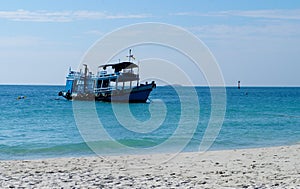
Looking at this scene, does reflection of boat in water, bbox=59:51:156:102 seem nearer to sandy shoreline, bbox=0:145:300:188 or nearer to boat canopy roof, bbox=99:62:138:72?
boat canopy roof, bbox=99:62:138:72

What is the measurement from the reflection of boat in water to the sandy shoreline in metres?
34.4

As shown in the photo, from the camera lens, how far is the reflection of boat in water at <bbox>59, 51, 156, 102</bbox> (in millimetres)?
51550

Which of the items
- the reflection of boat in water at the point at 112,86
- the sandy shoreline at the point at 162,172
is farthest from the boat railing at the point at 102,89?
the sandy shoreline at the point at 162,172

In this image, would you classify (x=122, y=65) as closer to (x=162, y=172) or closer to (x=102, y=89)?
(x=102, y=89)

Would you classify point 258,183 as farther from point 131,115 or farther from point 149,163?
point 131,115

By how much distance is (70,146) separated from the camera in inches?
818

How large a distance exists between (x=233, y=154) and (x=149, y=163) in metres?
3.57

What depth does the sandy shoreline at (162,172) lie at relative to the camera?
33.7ft

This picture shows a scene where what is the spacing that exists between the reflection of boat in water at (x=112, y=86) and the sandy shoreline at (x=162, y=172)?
34.4 meters

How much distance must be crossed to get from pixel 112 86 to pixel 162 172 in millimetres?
43362

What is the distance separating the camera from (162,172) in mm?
12227

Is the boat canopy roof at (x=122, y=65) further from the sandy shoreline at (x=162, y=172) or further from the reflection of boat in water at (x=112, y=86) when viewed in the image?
the sandy shoreline at (x=162, y=172)

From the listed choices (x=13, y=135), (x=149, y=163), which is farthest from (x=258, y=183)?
(x=13, y=135)

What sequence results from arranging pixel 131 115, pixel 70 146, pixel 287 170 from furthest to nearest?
pixel 131 115, pixel 70 146, pixel 287 170
